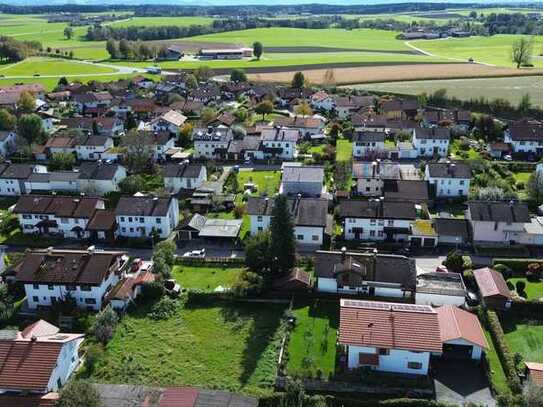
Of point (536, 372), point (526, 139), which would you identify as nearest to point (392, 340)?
point (536, 372)

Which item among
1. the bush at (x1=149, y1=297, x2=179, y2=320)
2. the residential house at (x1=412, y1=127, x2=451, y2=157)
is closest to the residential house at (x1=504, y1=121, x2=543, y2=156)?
the residential house at (x1=412, y1=127, x2=451, y2=157)

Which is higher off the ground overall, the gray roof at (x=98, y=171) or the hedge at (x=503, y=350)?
the gray roof at (x=98, y=171)

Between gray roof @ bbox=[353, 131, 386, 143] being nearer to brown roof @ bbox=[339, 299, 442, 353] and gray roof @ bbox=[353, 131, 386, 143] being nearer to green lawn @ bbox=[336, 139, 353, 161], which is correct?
green lawn @ bbox=[336, 139, 353, 161]

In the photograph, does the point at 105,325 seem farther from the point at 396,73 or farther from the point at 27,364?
the point at 396,73

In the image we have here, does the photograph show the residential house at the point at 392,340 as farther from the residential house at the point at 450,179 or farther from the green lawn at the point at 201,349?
the residential house at the point at 450,179

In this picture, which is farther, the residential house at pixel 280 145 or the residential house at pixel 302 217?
the residential house at pixel 280 145

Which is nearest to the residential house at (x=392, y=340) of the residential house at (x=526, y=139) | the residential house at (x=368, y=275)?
the residential house at (x=368, y=275)

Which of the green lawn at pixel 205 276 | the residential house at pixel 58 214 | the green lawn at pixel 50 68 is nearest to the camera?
the green lawn at pixel 205 276
